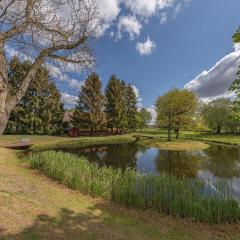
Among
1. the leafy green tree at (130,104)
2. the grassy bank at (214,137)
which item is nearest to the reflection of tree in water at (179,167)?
the grassy bank at (214,137)

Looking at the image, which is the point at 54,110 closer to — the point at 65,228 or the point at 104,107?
the point at 104,107

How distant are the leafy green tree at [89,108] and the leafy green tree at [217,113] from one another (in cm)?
3063

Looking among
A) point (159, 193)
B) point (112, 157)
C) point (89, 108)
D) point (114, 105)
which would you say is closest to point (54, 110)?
point (89, 108)

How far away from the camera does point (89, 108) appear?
162ft

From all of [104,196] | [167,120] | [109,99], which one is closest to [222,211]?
[104,196]

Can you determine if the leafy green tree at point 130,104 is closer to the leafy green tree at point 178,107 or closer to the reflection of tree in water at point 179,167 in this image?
the leafy green tree at point 178,107

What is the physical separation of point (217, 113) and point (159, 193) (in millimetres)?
60196

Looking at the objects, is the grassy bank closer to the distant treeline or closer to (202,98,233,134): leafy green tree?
(202,98,233,134): leafy green tree

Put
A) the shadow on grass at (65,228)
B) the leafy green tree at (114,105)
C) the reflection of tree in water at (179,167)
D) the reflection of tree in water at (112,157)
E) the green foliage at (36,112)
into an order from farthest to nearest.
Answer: the leafy green tree at (114,105)
the green foliage at (36,112)
the reflection of tree in water at (112,157)
the reflection of tree in water at (179,167)
the shadow on grass at (65,228)

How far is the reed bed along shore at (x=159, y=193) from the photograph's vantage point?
27.3 feet

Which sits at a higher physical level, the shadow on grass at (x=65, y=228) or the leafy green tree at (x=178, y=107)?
the leafy green tree at (x=178, y=107)

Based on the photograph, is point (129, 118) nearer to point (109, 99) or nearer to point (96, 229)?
point (109, 99)

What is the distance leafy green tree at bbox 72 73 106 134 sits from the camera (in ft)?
159

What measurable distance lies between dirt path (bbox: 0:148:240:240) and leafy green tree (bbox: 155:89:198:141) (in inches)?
1349
